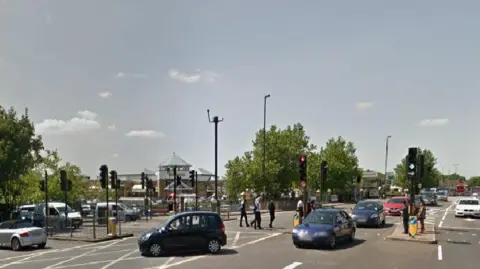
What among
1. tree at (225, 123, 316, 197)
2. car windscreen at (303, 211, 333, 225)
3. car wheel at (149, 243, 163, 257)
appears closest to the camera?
car wheel at (149, 243, 163, 257)

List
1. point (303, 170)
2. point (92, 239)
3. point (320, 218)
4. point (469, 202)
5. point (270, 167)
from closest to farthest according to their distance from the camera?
point (320, 218), point (303, 170), point (92, 239), point (469, 202), point (270, 167)

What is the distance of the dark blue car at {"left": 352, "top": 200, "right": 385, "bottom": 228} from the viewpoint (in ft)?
95.4

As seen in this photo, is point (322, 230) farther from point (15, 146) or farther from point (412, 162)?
point (15, 146)

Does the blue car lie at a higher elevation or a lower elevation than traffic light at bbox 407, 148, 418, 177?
lower

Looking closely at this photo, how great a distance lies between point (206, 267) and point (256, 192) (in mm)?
48738

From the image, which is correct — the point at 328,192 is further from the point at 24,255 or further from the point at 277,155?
the point at 24,255

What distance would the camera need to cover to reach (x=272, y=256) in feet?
57.9

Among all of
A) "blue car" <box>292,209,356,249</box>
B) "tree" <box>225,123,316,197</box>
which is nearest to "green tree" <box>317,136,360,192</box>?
"tree" <box>225,123,316,197</box>

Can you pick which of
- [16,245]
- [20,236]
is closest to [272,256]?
[20,236]

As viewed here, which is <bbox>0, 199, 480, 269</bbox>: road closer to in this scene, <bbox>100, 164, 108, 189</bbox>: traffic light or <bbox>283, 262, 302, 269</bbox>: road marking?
<bbox>283, 262, 302, 269</bbox>: road marking

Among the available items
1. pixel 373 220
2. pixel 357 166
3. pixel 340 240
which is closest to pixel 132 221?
pixel 373 220

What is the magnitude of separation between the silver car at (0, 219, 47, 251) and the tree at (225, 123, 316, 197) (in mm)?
39769

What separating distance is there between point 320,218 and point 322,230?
46.1 inches

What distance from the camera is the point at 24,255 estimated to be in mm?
21125
